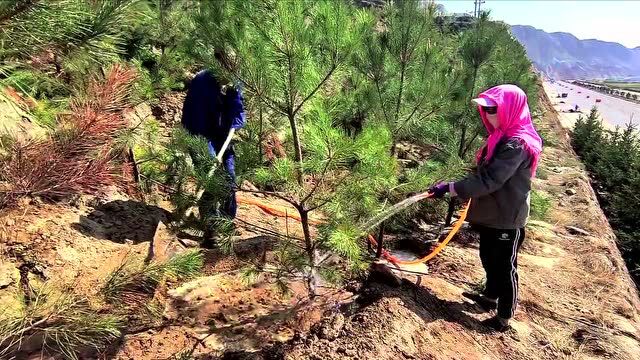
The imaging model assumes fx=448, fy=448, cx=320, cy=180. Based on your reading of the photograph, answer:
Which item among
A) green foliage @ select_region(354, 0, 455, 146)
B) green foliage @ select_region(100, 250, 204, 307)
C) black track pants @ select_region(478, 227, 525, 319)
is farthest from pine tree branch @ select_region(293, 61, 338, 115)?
green foliage @ select_region(354, 0, 455, 146)

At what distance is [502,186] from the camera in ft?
9.04

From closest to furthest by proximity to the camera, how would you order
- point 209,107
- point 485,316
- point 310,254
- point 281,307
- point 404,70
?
point 310,254
point 281,307
point 485,316
point 209,107
point 404,70

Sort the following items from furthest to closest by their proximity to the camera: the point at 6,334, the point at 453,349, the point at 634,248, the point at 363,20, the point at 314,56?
the point at 634,248
the point at 453,349
the point at 363,20
the point at 314,56
the point at 6,334

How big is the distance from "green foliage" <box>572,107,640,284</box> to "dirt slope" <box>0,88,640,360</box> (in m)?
4.35

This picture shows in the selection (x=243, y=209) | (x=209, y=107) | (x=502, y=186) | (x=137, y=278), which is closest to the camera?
(x=137, y=278)

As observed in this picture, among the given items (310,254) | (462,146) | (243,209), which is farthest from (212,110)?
(462,146)

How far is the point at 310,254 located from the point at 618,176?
35.5ft

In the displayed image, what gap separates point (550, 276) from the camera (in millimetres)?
4141

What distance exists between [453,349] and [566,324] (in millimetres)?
1257

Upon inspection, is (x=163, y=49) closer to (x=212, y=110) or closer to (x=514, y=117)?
(x=212, y=110)

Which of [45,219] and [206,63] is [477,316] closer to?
[206,63]

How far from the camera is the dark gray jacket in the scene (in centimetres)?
262

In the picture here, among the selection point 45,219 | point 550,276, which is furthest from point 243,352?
point 550,276

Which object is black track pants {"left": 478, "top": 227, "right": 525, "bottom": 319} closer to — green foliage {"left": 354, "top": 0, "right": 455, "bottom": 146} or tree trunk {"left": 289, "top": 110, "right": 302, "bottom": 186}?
green foliage {"left": 354, "top": 0, "right": 455, "bottom": 146}
